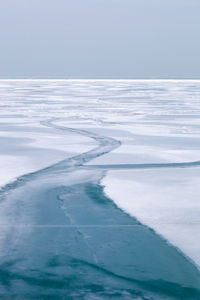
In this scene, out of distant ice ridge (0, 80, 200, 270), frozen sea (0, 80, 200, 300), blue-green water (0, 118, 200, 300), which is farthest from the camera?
distant ice ridge (0, 80, 200, 270)

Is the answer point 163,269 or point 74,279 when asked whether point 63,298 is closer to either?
point 74,279

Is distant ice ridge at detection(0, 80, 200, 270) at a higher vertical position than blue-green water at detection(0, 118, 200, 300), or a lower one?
higher

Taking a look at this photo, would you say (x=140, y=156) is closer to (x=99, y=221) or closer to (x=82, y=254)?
(x=99, y=221)

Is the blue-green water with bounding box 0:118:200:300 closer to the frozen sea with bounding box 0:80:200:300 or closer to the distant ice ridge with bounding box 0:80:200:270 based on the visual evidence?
the frozen sea with bounding box 0:80:200:300

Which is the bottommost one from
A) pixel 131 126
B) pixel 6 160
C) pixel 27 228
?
pixel 27 228

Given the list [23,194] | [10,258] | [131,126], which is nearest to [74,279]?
[10,258]

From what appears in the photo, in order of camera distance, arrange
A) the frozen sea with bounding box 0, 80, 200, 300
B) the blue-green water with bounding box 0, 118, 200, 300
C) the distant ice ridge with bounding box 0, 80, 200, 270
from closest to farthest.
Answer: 1. the blue-green water with bounding box 0, 118, 200, 300
2. the frozen sea with bounding box 0, 80, 200, 300
3. the distant ice ridge with bounding box 0, 80, 200, 270

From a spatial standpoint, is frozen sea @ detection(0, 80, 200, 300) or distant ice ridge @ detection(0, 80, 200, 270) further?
distant ice ridge @ detection(0, 80, 200, 270)

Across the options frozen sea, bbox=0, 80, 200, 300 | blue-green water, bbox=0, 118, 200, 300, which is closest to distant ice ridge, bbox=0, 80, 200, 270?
frozen sea, bbox=0, 80, 200, 300

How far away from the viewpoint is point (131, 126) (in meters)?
14.0

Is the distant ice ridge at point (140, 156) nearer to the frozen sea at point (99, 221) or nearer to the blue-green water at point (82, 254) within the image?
the frozen sea at point (99, 221)

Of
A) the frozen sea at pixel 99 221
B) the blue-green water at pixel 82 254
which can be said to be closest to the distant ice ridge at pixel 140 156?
the frozen sea at pixel 99 221

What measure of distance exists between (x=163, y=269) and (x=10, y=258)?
1121 mm

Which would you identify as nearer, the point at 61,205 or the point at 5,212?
the point at 5,212
